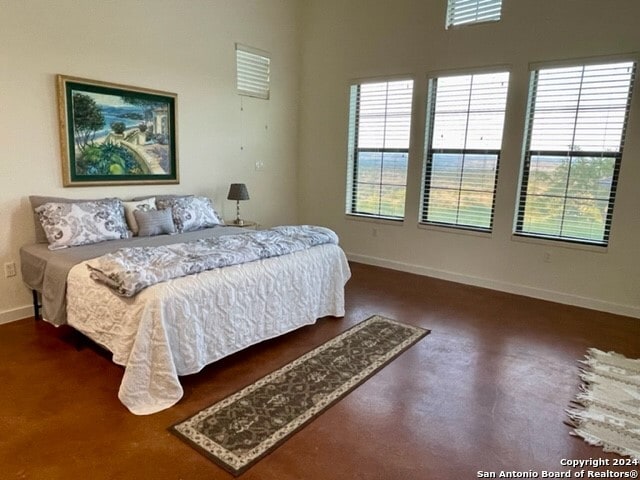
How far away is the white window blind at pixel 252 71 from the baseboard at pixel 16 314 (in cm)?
324

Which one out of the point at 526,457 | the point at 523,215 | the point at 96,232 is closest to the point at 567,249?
the point at 523,215

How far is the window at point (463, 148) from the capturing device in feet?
14.7

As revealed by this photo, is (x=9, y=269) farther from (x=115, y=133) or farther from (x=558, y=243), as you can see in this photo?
(x=558, y=243)

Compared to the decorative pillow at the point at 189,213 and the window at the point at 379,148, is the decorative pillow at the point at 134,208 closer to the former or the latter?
the decorative pillow at the point at 189,213

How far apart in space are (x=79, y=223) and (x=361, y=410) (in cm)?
263

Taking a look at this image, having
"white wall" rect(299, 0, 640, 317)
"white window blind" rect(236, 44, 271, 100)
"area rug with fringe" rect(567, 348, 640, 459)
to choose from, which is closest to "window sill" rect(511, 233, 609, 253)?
"white wall" rect(299, 0, 640, 317)

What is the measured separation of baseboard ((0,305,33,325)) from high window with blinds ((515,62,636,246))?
4.84m

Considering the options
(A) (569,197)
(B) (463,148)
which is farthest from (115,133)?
(A) (569,197)

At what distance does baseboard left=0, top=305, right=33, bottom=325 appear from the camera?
3.42 metres

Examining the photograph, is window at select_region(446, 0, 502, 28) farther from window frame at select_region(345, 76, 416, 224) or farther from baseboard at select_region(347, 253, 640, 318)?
baseboard at select_region(347, 253, 640, 318)

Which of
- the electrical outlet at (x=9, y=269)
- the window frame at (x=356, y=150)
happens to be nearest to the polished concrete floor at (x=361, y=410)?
the electrical outlet at (x=9, y=269)

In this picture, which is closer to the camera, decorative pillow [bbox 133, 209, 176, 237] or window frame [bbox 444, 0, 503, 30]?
decorative pillow [bbox 133, 209, 176, 237]

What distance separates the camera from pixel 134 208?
3830 millimetres

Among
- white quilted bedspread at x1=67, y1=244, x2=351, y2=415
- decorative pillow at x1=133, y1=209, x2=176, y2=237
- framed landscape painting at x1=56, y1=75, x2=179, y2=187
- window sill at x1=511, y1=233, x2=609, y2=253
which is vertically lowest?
white quilted bedspread at x1=67, y1=244, x2=351, y2=415
